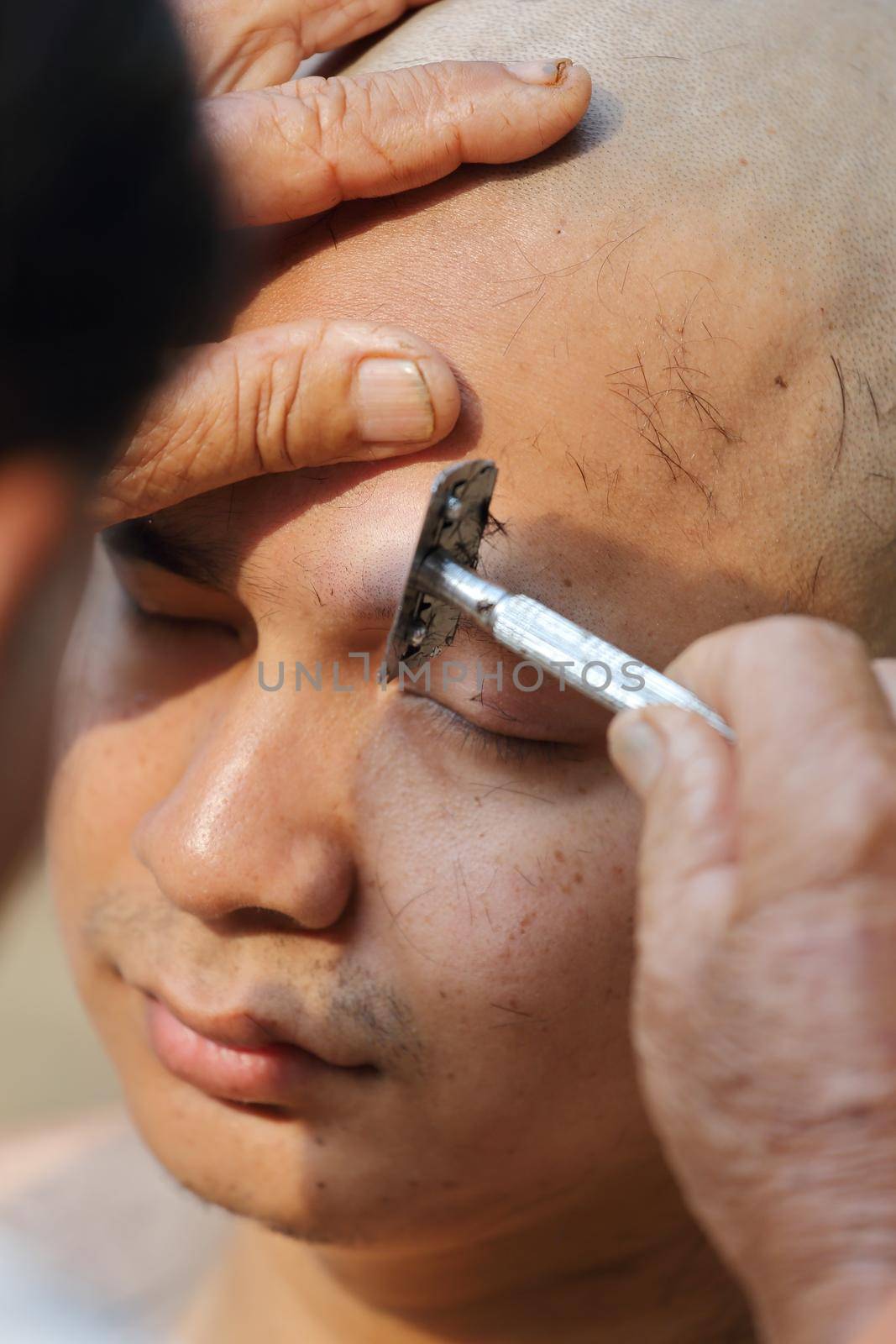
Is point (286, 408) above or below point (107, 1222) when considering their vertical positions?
above

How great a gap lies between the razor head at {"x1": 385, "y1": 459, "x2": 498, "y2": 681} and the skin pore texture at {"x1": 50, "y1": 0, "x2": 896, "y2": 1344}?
0.15 feet

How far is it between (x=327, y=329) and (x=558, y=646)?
0.37 metres

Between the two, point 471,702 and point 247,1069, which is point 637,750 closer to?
point 471,702

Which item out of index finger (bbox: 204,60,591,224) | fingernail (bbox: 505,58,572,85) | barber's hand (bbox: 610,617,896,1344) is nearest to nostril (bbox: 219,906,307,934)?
barber's hand (bbox: 610,617,896,1344)

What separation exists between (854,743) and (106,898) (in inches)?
35.2

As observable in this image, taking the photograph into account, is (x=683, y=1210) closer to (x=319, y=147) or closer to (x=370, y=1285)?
(x=370, y=1285)

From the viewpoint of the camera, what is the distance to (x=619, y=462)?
1155 millimetres

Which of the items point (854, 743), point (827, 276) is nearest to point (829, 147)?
point (827, 276)

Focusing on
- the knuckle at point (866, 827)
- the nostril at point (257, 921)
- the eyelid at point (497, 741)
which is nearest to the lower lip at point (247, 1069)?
the nostril at point (257, 921)

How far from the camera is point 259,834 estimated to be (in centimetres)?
117

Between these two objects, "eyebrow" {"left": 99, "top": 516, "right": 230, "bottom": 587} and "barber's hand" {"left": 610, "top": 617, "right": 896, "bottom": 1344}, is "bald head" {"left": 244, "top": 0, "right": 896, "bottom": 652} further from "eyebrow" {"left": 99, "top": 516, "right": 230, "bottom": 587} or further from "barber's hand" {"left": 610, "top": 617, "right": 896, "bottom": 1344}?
"barber's hand" {"left": 610, "top": 617, "right": 896, "bottom": 1344}

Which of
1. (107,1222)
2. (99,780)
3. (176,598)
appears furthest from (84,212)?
(107,1222)

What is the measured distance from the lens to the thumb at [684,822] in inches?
30.0

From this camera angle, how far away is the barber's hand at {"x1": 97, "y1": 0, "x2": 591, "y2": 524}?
1125mm
